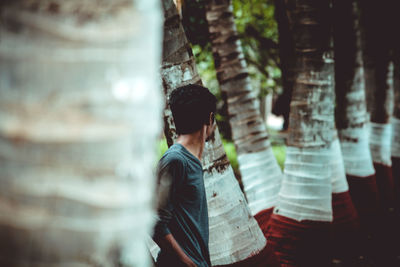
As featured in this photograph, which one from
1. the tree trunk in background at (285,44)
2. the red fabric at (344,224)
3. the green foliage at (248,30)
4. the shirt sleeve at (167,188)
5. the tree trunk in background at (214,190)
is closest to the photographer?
the shirt sleeve at (167,188)

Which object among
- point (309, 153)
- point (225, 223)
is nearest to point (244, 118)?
point (309, 153)

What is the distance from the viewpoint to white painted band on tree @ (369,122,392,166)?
321 inches

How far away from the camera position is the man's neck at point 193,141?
2.42 m

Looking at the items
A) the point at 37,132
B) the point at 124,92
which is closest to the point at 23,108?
the point at 37,132

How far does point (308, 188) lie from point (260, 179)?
30.5 inches

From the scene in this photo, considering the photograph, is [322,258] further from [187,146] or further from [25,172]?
[25,172]

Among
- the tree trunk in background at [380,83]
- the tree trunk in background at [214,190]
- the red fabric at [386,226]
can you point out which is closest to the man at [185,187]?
the tree trunk in background at [214,190]

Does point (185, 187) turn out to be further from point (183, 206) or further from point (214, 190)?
point (214, 190)

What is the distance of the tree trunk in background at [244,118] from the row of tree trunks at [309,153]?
389 millimetres

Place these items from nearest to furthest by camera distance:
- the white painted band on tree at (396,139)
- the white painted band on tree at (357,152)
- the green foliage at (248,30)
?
1. the white painted band on tree at (357,152)
2. the green foliage at (248,30)
3. the white painted band on tree at (396,139)

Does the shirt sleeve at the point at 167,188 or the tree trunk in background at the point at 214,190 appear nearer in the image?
the shirt sleeve at the point at 167,188

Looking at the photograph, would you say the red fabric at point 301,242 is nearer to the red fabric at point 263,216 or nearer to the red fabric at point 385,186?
the red fabric at point 263,216

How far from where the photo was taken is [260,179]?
4.98 metres

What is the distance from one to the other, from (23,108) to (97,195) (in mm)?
264
